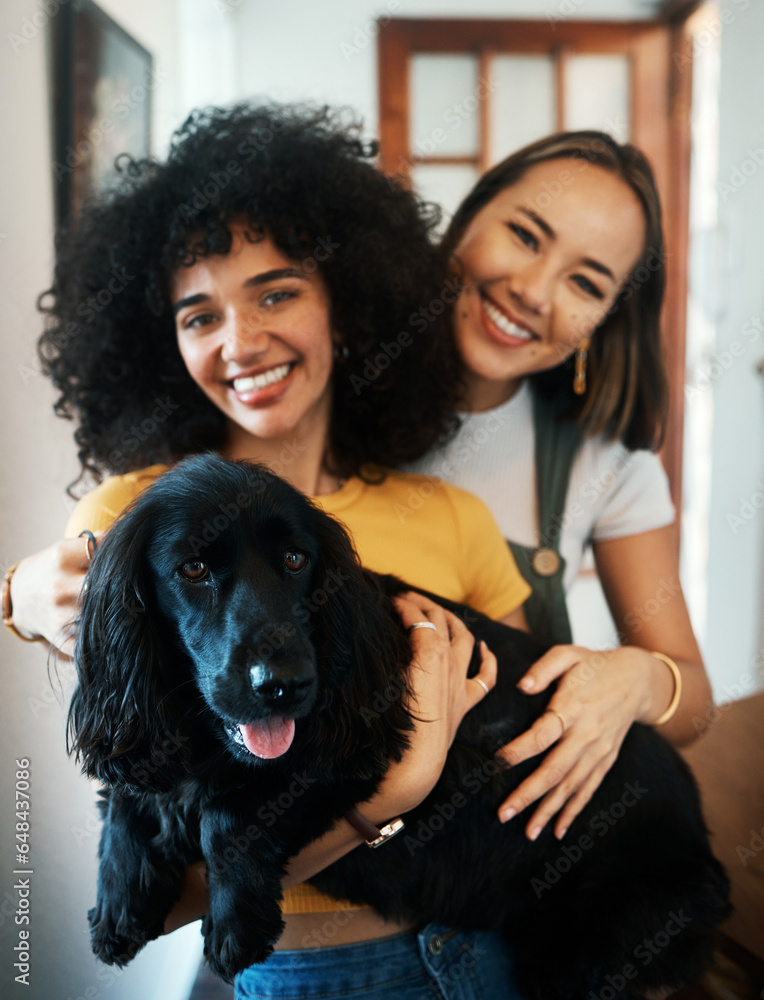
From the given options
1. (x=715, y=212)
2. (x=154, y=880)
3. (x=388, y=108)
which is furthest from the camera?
(x=388, y=108)

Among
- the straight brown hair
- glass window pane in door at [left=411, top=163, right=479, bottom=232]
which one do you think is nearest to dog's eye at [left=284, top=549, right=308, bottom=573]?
the straight brown hair

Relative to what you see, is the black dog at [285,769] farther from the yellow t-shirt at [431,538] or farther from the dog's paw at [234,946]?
the yellow t-shirt at [431,538]

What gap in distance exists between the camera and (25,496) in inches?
46.9

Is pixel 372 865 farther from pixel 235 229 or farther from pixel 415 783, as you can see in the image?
pixel 235 229

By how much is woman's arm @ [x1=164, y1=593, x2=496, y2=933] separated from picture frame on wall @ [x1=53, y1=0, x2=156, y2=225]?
1098 millimetres

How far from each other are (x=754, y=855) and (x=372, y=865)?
33.4 inches

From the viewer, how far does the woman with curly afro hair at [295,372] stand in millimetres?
1088

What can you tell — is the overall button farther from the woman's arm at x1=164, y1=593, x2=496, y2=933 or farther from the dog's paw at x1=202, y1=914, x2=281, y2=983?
the dog's paw at x1=202, y1=914, x2=281, y2=983

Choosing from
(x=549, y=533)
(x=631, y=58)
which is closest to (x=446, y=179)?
(x=631, y=58)

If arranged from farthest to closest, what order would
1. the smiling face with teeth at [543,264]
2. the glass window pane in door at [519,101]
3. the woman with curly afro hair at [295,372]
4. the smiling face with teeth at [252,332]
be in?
the glass window pane in door at [519,101], the smiling face with teeth at [543,264], the smiling face with teeth at [252,332], the woman with curly afro hair at [295,372]

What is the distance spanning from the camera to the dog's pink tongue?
867 mm

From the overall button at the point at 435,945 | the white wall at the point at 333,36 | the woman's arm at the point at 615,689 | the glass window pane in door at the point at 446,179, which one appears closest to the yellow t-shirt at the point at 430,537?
the woman's arm at the point at 615,689

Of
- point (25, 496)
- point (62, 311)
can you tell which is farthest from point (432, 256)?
point (25, 496)

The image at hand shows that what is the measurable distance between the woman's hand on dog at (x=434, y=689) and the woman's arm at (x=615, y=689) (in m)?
0.11
